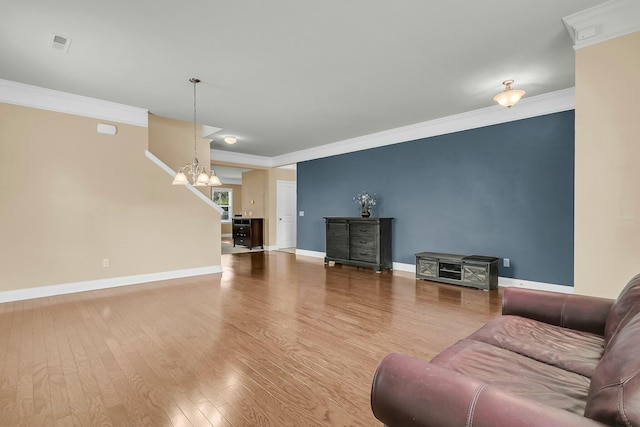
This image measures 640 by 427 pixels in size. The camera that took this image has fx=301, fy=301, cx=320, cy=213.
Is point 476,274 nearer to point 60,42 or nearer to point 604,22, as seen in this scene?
point 604,22

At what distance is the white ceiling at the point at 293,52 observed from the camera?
254 centimetres

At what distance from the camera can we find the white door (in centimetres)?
948

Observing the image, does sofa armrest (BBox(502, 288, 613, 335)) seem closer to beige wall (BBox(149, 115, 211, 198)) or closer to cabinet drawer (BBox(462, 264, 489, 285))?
cabinet drawer (BBox(462, 264, 489, 285))

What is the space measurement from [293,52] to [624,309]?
3.31 meters

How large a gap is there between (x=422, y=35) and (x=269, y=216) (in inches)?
277

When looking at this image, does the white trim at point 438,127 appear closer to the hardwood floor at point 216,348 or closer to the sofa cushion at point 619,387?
the hardwood floor at point 216,348

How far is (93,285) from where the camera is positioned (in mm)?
4570

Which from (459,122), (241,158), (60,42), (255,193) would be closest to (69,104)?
(60,42)

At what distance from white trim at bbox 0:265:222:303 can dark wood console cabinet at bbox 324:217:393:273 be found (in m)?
2.57

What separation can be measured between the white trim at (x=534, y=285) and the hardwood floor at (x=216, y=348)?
0.50 m

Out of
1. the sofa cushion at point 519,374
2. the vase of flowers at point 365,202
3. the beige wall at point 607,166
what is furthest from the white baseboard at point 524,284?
the sofa cushion at point 519,374

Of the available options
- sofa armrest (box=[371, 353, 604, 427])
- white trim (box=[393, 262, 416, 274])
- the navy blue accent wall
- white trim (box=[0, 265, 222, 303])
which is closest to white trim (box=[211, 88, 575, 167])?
the navy blue accent wall

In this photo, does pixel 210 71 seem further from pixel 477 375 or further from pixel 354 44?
pixel 477 375

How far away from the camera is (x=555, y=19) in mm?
2676
